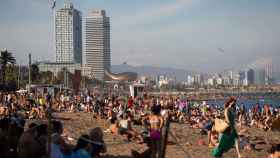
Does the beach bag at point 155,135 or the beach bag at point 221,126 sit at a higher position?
the beach bag at point 221,126

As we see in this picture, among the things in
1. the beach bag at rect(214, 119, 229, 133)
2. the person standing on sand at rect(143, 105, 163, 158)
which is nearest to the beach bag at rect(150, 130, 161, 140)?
the person standing on sand at rect(143, 105, 163, 158)

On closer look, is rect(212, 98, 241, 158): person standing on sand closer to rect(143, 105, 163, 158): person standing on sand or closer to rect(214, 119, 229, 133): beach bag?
rect(214, 119, 229, 133): beach bag

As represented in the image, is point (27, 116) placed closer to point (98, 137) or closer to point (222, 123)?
point (222, 123)

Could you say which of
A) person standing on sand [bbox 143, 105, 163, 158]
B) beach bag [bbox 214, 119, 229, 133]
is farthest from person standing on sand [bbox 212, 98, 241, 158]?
person standing on sand [bbox 143, 105, 163, 158]

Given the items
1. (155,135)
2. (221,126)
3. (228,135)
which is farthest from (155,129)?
(228,135)

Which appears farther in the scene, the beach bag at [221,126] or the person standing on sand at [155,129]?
the beach bag at [221,126]

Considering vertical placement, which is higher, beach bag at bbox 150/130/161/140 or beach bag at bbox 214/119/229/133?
beach bag at bbox 214/119/229/133

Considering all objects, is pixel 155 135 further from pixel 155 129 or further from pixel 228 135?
pixel 228 135

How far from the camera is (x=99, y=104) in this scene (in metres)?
28.5

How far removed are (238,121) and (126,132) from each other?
608 inches

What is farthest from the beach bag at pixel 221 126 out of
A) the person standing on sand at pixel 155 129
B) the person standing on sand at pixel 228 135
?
the person standing on sand at pixel 155 129

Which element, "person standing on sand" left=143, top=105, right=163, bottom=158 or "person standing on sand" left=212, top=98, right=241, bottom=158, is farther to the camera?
"person standing on sand" left=212, top=98, right=241, bottom=158

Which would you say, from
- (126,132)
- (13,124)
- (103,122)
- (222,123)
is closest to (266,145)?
(126,132)

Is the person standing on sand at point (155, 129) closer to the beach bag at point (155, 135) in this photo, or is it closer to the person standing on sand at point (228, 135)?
the beach bag at point (155, 135)
